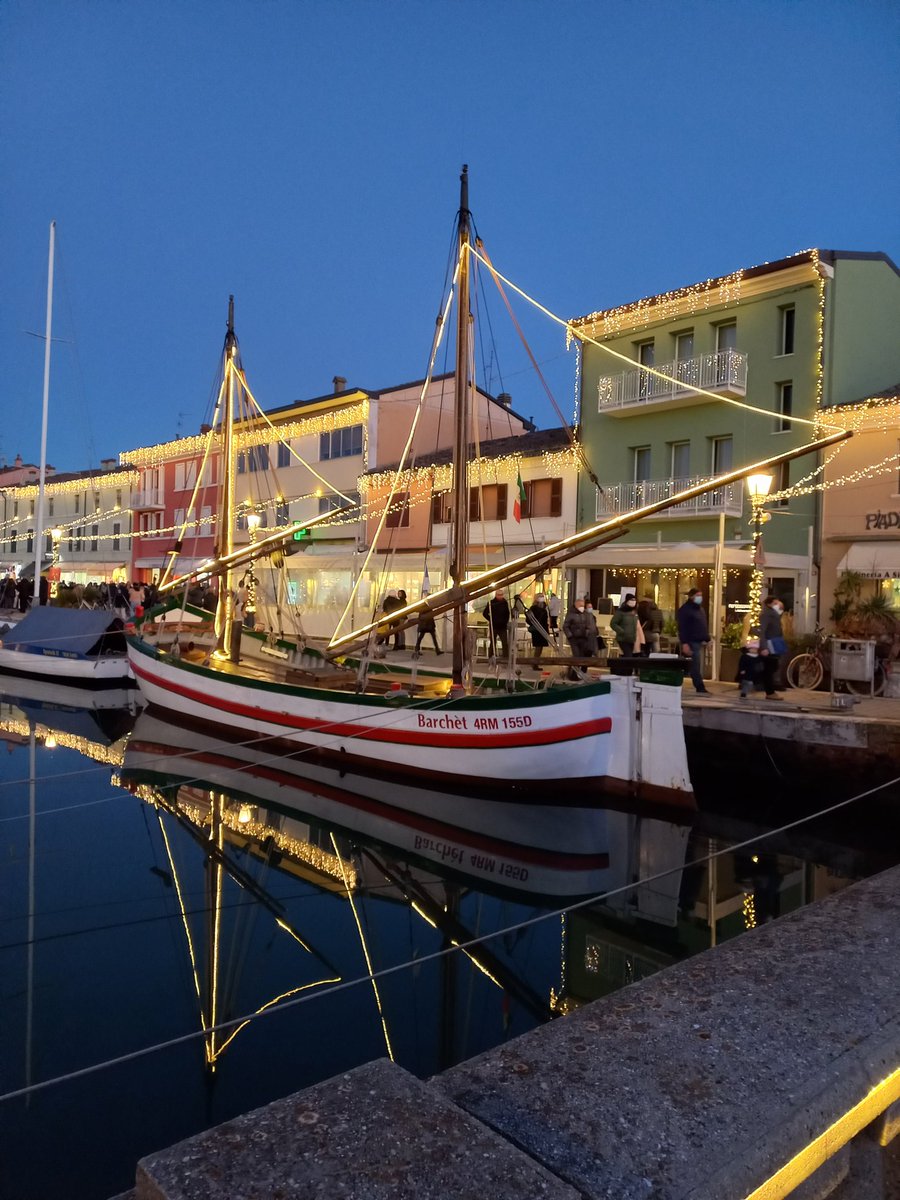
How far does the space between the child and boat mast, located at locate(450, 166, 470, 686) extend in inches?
183

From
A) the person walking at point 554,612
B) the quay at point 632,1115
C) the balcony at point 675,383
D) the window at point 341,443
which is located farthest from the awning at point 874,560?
the window at point 341,443

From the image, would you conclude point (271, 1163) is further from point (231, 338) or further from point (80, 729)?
point (231, 338)

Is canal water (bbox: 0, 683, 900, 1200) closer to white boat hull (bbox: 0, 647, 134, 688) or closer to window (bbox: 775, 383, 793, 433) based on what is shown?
white boat hull (bbox: 0, 647, 134, 688)

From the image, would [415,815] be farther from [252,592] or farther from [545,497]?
[545,497]

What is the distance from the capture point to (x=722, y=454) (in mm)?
24875

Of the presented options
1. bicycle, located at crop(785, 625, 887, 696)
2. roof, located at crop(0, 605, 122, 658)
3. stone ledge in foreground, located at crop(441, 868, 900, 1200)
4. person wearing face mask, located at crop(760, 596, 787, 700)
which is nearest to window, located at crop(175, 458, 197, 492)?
roof, located at crop(0, 605, 122, 658)

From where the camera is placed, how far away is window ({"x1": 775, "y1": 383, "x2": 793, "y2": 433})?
76.8 feet

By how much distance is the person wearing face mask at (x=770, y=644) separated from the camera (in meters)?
14.8

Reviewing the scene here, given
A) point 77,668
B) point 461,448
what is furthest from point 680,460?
point 77,668

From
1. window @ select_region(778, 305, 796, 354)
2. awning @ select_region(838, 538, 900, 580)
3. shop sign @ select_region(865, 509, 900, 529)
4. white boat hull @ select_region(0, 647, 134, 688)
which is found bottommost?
white boat hull @ select_region(0, 647, 134, 688)

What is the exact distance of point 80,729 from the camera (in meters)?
18.1

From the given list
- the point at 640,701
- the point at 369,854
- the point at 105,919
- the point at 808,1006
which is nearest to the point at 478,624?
A: the point at 640,701

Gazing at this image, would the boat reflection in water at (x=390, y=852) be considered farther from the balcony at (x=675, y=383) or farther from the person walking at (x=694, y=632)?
the balcony at (x=675, y=383)

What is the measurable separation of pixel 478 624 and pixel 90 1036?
1854 centimetres
